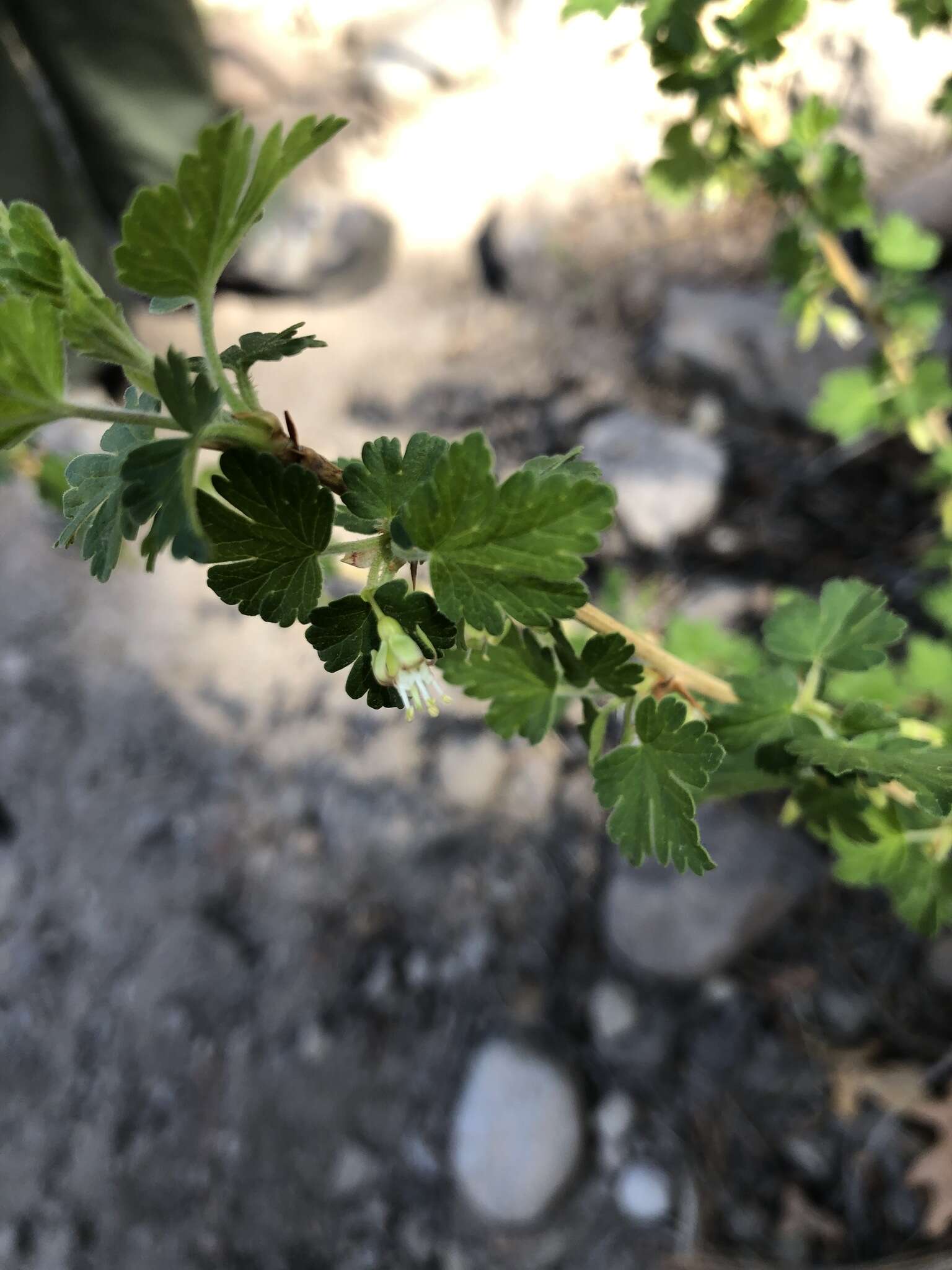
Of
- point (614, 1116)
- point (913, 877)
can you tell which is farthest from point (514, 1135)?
point (913, 877)

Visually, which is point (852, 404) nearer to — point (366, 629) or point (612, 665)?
point (612, 665)

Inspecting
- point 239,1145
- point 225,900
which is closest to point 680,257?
point 225,900

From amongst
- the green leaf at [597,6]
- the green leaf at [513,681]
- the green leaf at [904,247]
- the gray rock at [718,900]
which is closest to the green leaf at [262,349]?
the green leaf at [513,681]

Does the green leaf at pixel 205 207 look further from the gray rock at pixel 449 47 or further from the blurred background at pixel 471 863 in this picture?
the gray rock at pixel 449 47

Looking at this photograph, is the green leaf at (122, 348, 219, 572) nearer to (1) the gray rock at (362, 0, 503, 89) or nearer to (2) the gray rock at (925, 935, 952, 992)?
(2) the gray rock at (925, 935, 952, 992)

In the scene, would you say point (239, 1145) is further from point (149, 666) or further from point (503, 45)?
point (503, 45)

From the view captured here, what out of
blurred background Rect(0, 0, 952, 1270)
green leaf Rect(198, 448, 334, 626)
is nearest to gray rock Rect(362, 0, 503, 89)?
blurred background Rect(0, 0, 952, 1270)

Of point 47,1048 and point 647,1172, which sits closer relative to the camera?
point 647,1172
